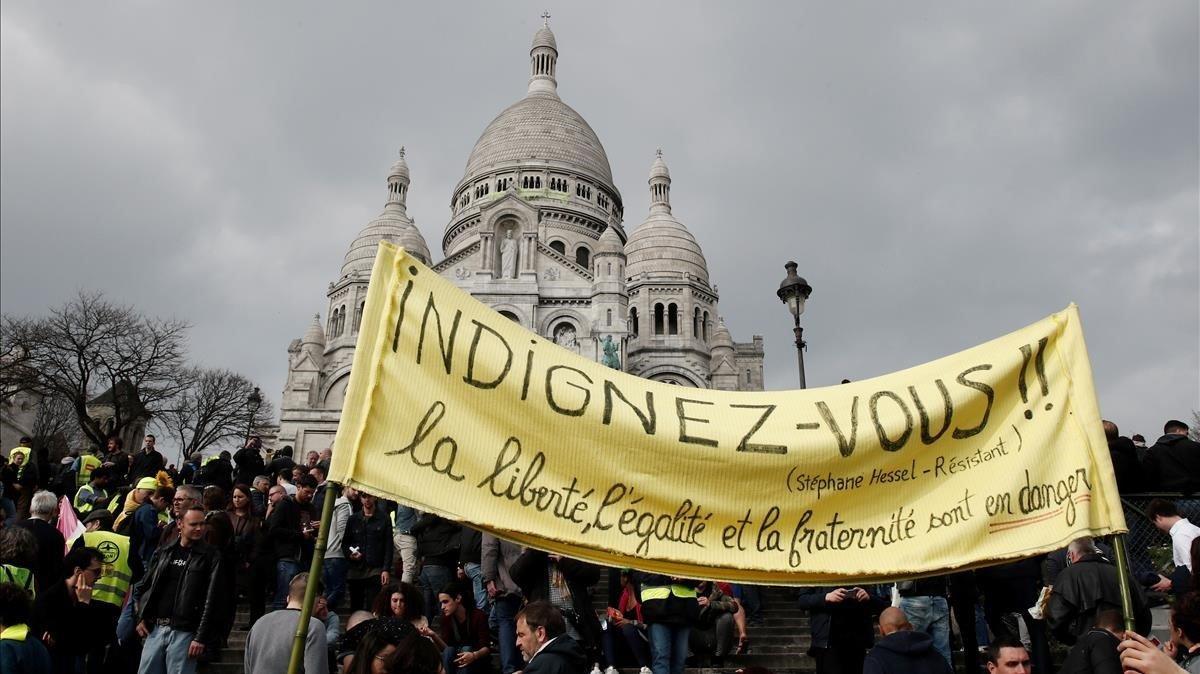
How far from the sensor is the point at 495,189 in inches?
2333

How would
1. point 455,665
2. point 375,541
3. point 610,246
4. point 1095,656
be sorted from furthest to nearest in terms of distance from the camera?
1. point 610,246
2. point 375,541
3. point 455,665
4. point 1095,656

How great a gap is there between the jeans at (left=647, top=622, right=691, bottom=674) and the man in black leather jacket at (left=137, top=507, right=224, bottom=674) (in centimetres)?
317

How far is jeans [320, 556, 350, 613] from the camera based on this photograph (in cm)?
861

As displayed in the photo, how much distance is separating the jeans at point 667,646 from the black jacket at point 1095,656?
10.0ft

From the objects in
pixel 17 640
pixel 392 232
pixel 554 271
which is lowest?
pixel 17 640

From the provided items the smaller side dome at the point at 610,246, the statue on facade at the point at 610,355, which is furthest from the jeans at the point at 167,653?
the smaller side dome at the point at 610,246

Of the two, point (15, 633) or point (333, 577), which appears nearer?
point (15, 633)

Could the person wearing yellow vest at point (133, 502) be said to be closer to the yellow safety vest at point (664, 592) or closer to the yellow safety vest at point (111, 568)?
the yellow safety vest at point (111, 568)

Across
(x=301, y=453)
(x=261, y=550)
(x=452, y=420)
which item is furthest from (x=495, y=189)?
(x=452, y=420)

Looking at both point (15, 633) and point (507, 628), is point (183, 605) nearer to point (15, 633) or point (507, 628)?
point (15, 633)

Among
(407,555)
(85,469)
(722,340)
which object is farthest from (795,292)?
(722,340)

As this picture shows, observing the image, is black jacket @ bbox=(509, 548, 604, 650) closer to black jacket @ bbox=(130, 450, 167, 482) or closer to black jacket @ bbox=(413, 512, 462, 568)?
black jacket @ bbox=(413, 512, 462, 568)

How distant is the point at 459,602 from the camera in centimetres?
728

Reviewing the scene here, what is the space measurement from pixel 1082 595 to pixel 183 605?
6.05 m
